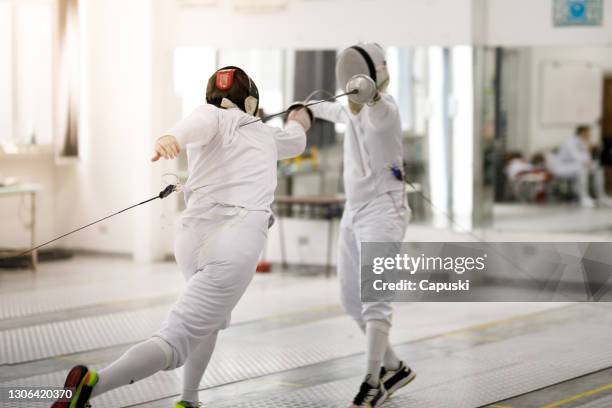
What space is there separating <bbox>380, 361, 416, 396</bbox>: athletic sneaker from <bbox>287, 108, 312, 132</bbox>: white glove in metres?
1.07

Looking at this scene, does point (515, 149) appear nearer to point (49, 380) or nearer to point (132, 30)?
point (132, 30)

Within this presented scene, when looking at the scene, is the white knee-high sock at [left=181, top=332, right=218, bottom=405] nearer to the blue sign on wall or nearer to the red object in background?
the red object in background

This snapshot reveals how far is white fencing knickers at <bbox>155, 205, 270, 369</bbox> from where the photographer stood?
10.8 ft

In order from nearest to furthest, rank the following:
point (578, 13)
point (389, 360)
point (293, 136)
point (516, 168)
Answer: point (293, 136), point (389, 360), point (578, 13), point (516, 168)

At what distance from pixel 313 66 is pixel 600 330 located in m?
3.52

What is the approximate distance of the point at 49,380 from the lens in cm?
434

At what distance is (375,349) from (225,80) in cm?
121

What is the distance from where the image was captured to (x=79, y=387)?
10.1 feet

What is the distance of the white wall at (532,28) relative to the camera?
284 inches

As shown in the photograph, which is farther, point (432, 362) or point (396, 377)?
point (432, 362)

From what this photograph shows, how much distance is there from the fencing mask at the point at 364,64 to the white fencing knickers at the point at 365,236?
0.48m

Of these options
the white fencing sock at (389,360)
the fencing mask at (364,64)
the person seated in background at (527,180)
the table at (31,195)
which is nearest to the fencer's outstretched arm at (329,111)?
the fencing mask at (364,64)

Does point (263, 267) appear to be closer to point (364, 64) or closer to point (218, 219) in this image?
point (364, 64)

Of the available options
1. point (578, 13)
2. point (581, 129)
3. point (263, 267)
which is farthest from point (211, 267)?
point (581, 129)
